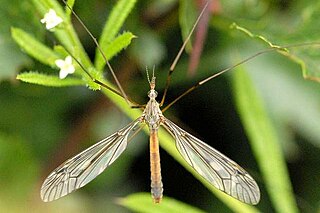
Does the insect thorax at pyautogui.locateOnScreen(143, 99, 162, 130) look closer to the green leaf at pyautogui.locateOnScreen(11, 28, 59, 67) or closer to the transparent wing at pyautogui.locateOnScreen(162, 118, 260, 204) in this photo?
the transparent wing at pyautogui.locateOnScreen(162, 118, 260, 204)

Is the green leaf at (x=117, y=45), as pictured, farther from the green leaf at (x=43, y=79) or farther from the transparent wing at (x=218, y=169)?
the transparent wing at (x=218, y=169)

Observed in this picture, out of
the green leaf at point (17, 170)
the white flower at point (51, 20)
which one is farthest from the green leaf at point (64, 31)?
the green leaf at point (17, 170)

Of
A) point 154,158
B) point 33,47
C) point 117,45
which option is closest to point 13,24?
point 33,47

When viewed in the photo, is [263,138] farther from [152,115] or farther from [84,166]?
[84,166]

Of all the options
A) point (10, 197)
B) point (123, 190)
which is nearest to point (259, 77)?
point (123, 190)

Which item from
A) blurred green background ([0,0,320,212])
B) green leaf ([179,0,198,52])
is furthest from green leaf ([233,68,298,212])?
green leaf ([179,0,198,52])

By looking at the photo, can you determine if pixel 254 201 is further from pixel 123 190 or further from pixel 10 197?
pixel 10 197
